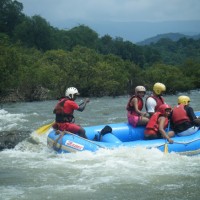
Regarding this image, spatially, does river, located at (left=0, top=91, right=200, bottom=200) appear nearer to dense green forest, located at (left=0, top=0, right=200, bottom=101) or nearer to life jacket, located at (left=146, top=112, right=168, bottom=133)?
life jacket, located at (left=146, top=112, right=168, bottom=133)

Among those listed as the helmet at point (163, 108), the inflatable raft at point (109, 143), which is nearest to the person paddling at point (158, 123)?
the helmet at point (163, 108)

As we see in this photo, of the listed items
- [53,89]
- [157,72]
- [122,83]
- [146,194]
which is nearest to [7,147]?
[146,194]

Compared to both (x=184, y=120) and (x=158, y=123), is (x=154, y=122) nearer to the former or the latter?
(x=158, y=123)

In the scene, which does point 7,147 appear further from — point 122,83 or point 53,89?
point 122,83

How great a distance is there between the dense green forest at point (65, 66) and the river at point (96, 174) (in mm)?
15328

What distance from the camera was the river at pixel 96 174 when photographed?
5867mm

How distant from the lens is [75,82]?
2708 cm

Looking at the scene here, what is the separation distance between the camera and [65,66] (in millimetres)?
28078

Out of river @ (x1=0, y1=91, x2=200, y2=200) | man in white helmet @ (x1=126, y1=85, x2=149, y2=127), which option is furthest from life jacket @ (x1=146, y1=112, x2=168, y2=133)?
river @ (x1=0, y1=91, x2=200, y2=200)

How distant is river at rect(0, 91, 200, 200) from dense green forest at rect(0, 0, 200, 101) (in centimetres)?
1533

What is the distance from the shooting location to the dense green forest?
24.1 m

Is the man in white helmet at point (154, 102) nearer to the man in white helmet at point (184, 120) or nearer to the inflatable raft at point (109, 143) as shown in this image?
the man in white helmet at point (184, 120)

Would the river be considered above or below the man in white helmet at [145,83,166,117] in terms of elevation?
below

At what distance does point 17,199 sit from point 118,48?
6236 cm
